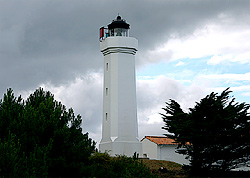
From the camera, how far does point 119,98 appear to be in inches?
1173

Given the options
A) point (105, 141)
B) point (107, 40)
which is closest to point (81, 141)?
point (105, 141)

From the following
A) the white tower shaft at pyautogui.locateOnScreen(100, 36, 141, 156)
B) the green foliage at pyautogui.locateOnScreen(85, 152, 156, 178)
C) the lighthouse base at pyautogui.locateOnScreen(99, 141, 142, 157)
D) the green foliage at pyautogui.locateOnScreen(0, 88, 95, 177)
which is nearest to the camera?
the green foliage at pyautogui.locateOnScreen(85, 152, 156, 178)

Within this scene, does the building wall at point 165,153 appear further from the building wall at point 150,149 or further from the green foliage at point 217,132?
the green foliage at point 217,132

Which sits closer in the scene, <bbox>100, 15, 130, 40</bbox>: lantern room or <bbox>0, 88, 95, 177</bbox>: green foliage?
<bbox>0, 88, 95, 177</bbox>: green foliage

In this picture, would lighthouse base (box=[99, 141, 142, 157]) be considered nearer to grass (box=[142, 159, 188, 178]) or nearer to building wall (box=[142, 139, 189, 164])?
grass (box=[142, 159, 188, 178])

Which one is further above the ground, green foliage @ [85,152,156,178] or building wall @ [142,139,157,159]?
building wall @ [142,139,157,159]

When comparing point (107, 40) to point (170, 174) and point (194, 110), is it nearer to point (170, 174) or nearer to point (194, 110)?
point (194, 110)

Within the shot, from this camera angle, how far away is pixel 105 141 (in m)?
30.0

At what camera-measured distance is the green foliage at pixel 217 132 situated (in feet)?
72.0

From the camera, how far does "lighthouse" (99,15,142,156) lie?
29406 mm

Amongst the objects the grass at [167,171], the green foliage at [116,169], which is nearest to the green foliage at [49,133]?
the green foliage at [116,169]

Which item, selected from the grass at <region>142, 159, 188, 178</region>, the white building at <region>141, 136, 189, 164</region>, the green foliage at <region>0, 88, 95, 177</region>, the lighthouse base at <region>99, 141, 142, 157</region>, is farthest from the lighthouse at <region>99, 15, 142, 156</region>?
the green foliage at <region>0, 88, 95, 177</region>

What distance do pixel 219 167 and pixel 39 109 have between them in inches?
468

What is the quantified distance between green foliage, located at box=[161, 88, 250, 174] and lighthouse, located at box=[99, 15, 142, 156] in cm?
732
